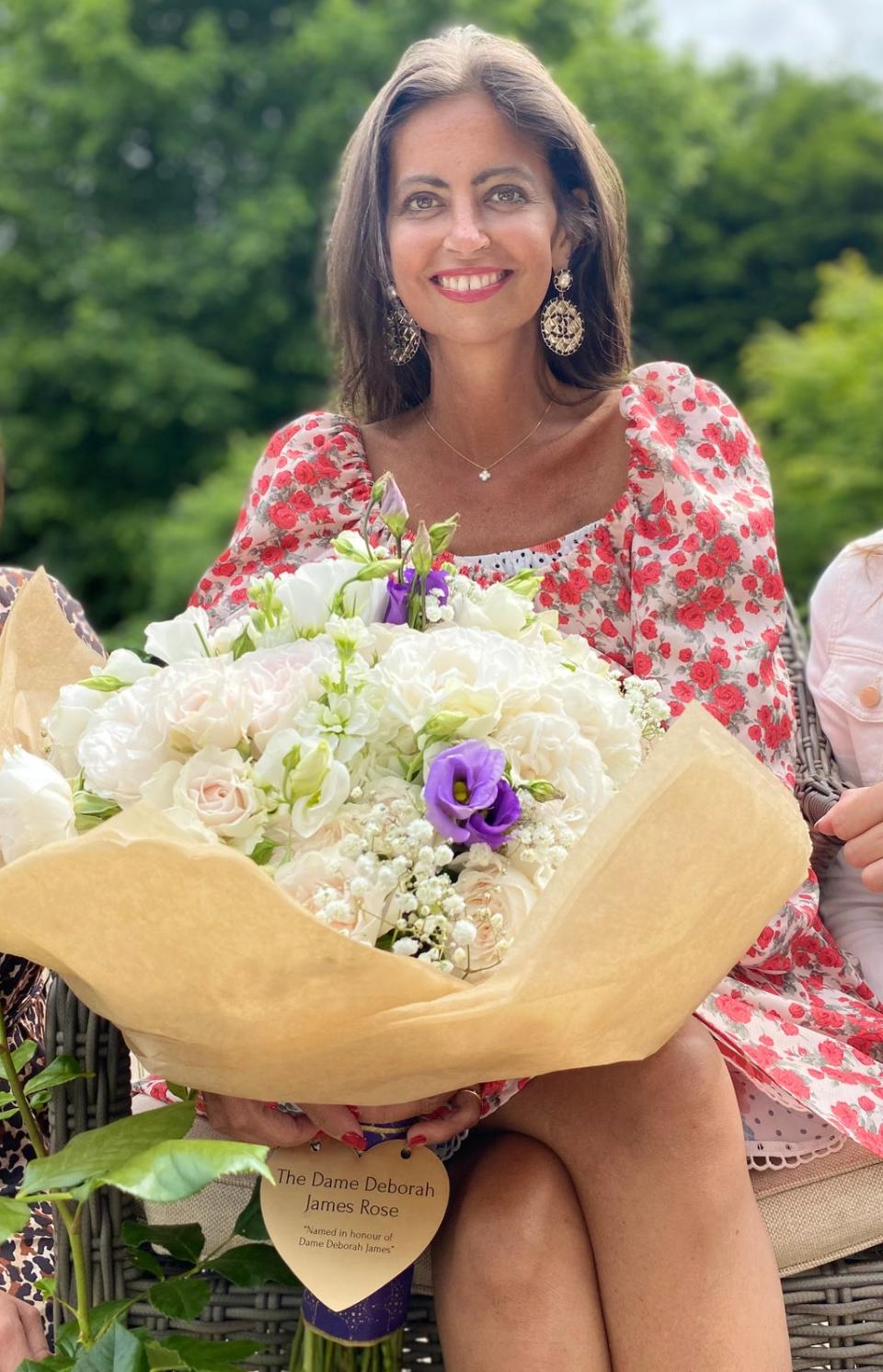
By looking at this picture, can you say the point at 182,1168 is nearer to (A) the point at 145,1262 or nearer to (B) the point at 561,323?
(A) the point at 145,1262

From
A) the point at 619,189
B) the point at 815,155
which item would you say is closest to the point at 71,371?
the point at 815,155

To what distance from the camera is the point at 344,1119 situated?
1423 millimetres

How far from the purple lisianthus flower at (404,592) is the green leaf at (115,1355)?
63 centimetres

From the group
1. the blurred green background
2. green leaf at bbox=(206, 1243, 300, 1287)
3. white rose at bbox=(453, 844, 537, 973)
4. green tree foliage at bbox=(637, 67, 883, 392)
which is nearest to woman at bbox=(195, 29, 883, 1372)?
green leaf at bbox=(206, 1243, 300, 1287)

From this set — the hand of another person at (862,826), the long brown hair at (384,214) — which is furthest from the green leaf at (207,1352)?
the long brown hair at (384,214)

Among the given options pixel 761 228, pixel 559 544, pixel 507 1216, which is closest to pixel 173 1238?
pixel 507 1216

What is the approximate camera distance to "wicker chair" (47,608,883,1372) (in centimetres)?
158

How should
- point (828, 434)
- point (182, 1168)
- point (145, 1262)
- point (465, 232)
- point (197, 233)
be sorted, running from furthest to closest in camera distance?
point (197, 233), point (828, 434), point (465, 232), point (145, 1262), point (182, 1168)

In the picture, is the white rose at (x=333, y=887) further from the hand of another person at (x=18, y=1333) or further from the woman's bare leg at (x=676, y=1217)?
the hand of another person at (x=18, y=1333)

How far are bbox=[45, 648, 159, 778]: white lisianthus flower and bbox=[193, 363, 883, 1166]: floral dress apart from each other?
70 centimetres

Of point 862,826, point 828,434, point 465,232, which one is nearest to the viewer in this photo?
point 862,826

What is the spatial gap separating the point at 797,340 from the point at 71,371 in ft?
20.7

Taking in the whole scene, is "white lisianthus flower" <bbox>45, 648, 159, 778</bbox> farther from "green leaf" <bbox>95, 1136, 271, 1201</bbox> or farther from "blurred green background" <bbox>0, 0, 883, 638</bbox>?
"blurred green background" <bbox>0, 0, 883, 638</bbox>

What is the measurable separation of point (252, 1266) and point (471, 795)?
564 mm
